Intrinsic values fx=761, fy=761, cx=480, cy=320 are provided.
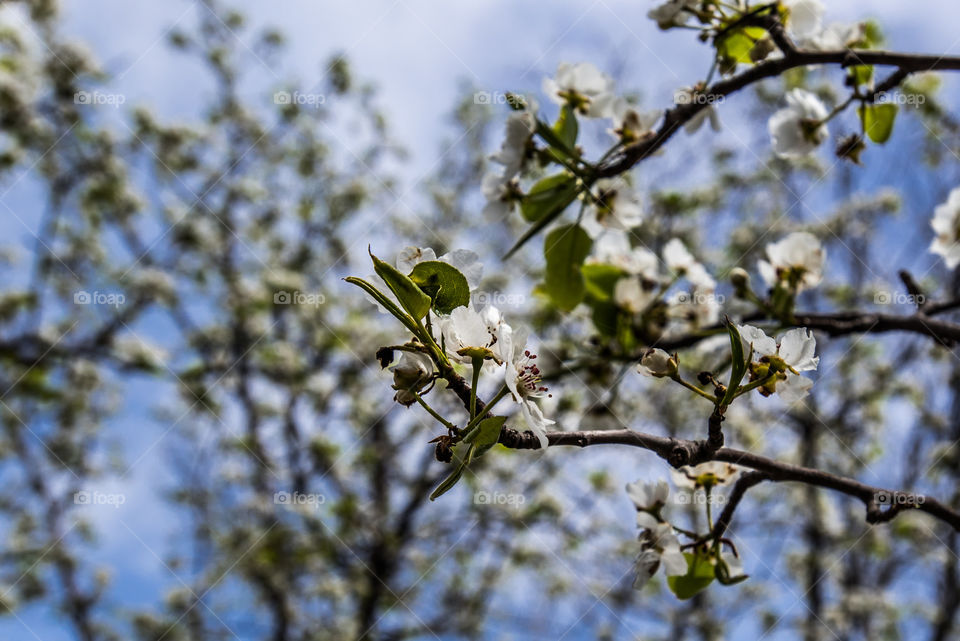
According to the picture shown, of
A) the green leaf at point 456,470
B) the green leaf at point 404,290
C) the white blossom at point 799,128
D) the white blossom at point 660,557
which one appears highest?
the white blossom at point 799,128

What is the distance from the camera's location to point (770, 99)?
5.40 metres

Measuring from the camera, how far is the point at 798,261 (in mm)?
1164

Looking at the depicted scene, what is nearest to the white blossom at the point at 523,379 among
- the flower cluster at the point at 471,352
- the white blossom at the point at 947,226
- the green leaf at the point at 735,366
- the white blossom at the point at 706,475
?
the flower cluster at the point at 471,352

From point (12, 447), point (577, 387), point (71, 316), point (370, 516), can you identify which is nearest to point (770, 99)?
point (577, 387)

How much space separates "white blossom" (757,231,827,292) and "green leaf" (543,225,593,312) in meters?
0.28

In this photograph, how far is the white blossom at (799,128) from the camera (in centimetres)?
113

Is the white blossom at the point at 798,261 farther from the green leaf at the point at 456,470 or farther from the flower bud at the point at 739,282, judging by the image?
the green leaf at the point at 456,470

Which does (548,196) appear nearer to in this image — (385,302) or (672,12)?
(672,12)

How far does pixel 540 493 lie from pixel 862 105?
385 cm

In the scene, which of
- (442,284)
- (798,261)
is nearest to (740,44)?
(798,261)

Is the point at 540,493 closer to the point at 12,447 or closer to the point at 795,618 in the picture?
the point at 795,618

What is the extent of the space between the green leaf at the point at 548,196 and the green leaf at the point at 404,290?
1.55 feet
